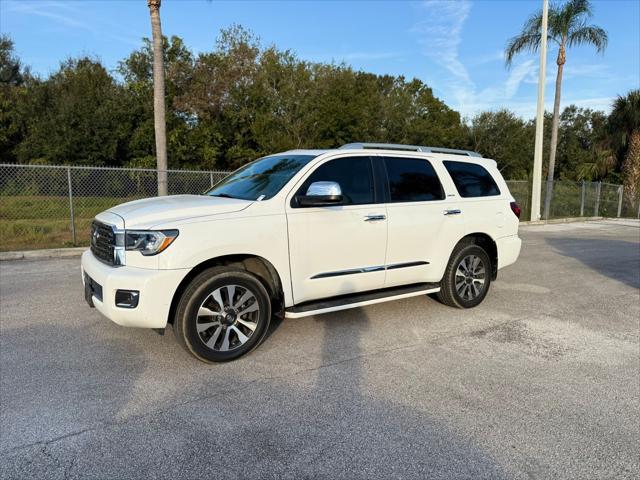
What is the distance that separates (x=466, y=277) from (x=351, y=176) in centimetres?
209

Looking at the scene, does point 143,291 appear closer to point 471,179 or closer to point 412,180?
point 412,180

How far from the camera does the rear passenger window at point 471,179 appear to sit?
222 inches

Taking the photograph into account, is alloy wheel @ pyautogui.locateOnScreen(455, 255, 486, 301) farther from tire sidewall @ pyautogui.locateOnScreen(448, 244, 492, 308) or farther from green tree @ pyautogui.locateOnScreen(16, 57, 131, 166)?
green tree @ pyautogui.locateOnScreen(16, 57, 131, 166)

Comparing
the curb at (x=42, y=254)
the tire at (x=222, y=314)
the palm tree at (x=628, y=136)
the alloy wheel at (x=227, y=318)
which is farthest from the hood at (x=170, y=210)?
the palm tree at (x=628, y=136)

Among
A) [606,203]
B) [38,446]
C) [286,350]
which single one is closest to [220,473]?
[38,446]

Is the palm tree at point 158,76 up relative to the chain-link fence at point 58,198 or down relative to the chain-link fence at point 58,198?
up

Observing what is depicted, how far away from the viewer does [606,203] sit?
25.4 m

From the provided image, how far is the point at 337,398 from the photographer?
3.45m

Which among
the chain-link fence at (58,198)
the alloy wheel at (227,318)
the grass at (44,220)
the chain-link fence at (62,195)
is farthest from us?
the chain-link fence at (58,198)

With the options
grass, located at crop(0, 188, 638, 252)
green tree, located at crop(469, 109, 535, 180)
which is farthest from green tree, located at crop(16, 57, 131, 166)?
green tree, located at crop(469, 109, 535, 180)

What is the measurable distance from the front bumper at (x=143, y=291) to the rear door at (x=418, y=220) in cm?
232

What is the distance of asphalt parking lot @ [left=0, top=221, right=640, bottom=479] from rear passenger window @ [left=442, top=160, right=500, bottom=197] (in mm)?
1532

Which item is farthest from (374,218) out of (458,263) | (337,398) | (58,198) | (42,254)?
(58,198)

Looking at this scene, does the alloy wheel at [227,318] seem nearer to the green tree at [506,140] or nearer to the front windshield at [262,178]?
the front windshield at [262,178]
